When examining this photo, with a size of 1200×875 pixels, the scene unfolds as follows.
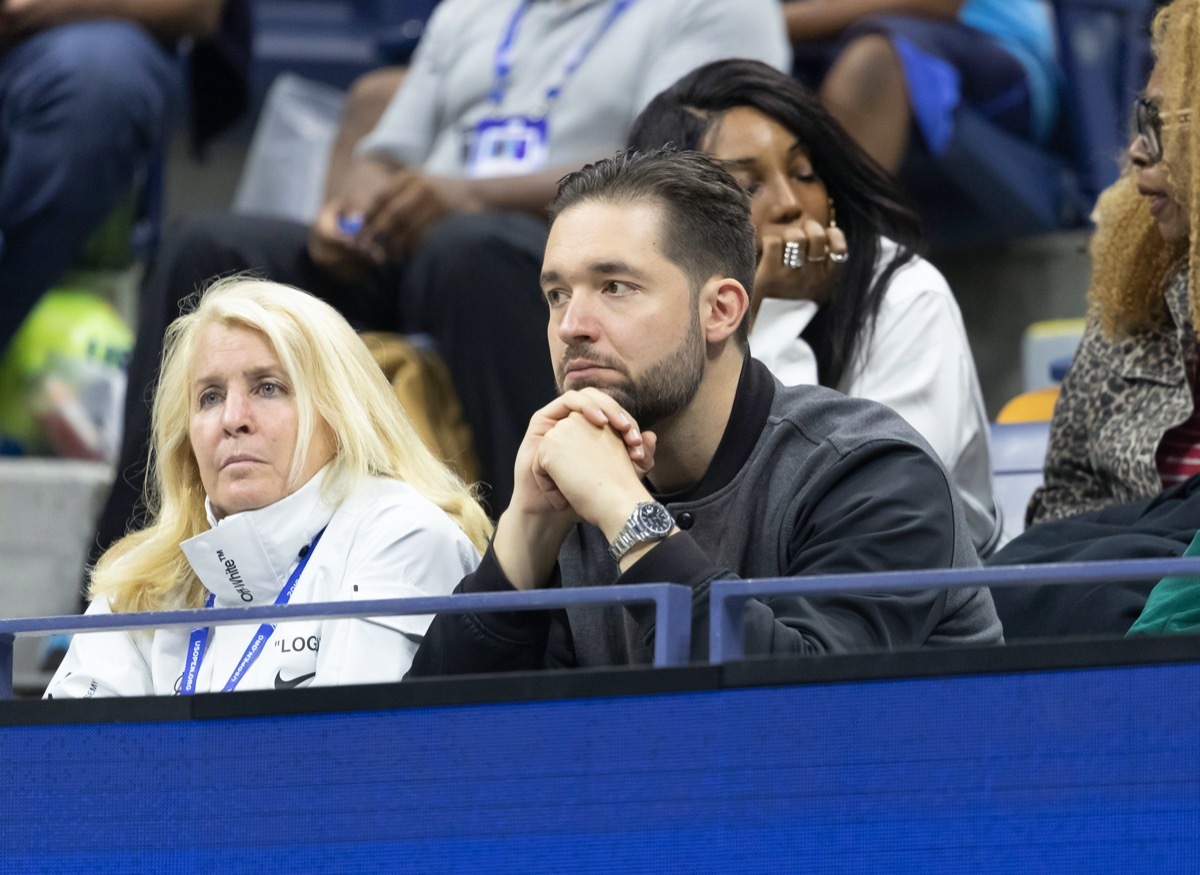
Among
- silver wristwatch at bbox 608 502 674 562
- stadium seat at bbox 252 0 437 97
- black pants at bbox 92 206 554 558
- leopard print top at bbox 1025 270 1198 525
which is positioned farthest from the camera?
stadium seat at bbox 252 0 437 97

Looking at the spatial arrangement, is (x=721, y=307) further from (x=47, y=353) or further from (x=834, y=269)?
(x=47, y=353)

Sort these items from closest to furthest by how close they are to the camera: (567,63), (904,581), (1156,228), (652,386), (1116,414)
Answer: (904,581), (652,386), (1116,414), (1156,228), (567,63)

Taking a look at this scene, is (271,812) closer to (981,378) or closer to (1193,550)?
(1193,550)

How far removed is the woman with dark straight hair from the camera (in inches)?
100

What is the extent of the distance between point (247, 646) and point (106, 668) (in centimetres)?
21

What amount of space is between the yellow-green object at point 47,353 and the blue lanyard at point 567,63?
3.48ft

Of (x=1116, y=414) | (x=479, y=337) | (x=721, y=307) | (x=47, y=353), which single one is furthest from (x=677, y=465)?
(x=47, y=353)

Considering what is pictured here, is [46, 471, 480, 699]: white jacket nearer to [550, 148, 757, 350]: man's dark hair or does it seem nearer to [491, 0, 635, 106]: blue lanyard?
[550, 148, 757, 350]: man's dark hair

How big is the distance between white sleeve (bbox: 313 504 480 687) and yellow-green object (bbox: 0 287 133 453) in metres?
2.10

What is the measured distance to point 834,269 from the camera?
2660mm

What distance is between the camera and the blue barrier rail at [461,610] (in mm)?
1459

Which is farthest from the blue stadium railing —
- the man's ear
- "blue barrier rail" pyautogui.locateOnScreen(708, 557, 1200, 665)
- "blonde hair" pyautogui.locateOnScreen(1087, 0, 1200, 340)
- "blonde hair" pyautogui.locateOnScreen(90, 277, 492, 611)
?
"blonde hair" pyautogui.locateOnScreen(1087, 0, 1200, 340)

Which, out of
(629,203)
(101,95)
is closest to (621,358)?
(629,203)

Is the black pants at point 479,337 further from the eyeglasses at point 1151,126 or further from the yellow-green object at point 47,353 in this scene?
the eyeglasses at point 1151,126
